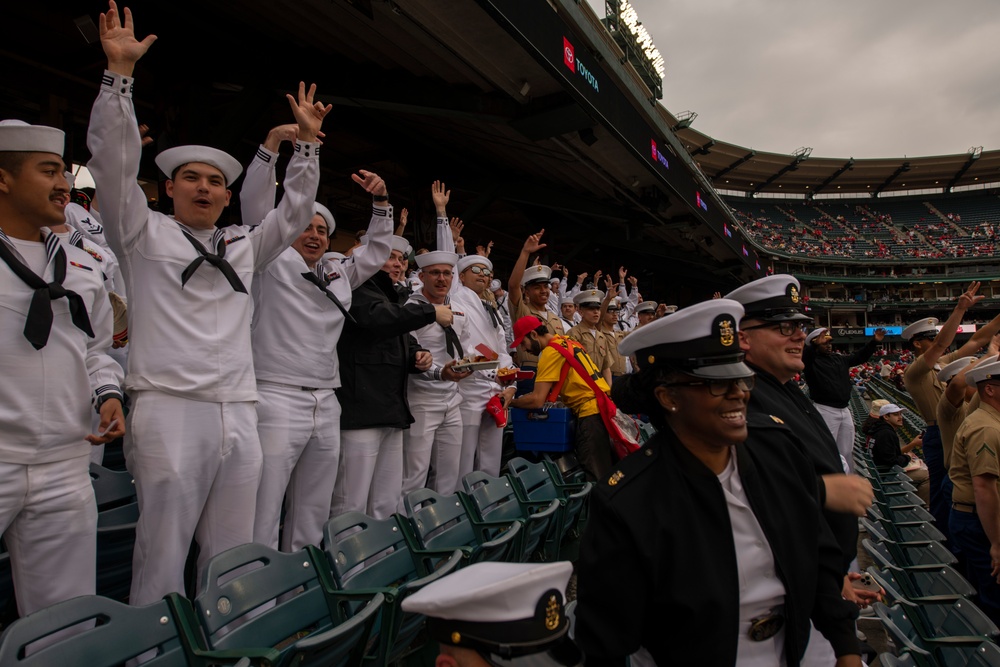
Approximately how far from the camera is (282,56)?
6348 millimetres

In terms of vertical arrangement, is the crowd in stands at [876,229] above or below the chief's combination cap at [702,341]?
above

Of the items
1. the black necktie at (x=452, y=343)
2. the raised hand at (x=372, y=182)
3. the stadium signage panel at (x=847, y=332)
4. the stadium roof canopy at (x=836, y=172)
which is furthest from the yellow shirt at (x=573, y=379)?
the stadium signage panel at (x=847, y=332)

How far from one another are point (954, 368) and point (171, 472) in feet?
17.7

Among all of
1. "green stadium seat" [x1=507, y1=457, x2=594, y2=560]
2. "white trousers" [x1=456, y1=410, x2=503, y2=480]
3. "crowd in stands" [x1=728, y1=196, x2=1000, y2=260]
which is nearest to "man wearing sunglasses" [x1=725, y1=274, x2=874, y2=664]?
"green stadium seat" [x1=507, y1=457, x2=594, y2=560]

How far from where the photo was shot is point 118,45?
84.6 inches

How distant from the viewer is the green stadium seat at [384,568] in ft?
7.07

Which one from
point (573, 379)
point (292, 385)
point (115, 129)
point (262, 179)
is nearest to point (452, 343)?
point (573, 379)

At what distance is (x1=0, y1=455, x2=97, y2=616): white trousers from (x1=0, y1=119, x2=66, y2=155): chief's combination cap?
102cm

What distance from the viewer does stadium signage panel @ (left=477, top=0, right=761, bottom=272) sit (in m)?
4.93

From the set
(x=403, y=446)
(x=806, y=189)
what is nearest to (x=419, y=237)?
(x=403, y=446)

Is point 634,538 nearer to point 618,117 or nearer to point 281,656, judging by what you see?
point 281,656

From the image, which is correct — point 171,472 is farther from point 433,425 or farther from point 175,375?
point 433,425

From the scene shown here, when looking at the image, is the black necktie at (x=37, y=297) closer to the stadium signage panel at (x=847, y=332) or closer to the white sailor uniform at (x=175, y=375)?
the white sailor uniform at (x=175, y=375)

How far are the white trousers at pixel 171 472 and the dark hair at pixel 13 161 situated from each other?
2.77ft
